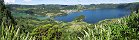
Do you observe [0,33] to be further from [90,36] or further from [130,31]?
[130,31]

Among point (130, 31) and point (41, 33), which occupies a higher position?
point (130, 31)

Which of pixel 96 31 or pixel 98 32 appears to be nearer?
pixel 96 31

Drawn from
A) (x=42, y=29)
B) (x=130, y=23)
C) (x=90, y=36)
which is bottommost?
(x=42, y=29)

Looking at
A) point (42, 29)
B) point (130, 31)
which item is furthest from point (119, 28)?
point (42, 29)

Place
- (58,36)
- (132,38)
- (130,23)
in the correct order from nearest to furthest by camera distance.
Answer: (132,38), (130,23), (58,36)

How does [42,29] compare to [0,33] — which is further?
[42,29]

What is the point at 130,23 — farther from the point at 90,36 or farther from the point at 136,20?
the point at 90,36

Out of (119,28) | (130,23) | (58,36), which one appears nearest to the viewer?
(119,28)

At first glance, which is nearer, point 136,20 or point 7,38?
point 7,38

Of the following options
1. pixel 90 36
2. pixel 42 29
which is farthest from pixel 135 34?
pixel 42 29
